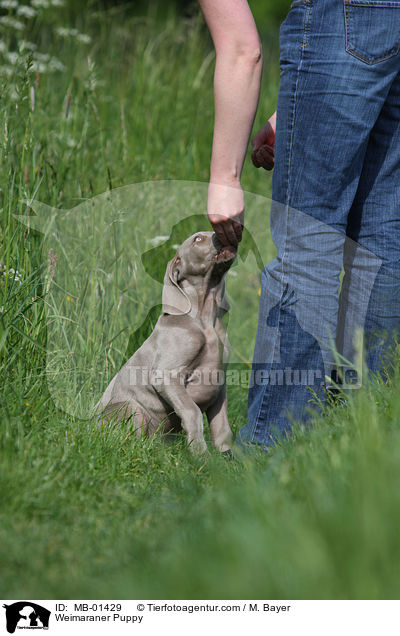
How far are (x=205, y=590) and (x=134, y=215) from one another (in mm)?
2941

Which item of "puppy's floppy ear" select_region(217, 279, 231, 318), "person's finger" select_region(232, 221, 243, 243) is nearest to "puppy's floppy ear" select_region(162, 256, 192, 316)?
"puppy's floppy ear" select_region(217, 279, 231, 318)

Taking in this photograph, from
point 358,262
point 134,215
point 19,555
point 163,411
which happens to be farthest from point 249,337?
point 19,555

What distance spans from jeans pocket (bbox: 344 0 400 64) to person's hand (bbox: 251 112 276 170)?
511 millimetres

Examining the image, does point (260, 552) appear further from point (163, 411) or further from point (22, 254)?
point (22, 254)

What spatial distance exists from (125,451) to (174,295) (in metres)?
0.76

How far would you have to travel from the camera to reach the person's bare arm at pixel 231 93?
211 cm

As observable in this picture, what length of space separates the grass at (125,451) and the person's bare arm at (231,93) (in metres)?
0.82

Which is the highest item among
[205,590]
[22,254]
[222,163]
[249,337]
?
[222,163]

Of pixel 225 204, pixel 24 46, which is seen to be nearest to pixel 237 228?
pixel 225 204

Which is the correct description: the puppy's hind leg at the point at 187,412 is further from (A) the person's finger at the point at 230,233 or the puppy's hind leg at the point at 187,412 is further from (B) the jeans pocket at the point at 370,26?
(B) the jeans pocket at the point at 370,26

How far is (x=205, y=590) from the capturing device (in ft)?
4.27

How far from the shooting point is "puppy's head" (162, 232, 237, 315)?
276 cm

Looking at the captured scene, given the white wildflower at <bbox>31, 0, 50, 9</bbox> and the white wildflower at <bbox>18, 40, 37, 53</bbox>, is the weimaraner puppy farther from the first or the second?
the white wildflower at <bbox>31, 0, 50, 9</bbox>
